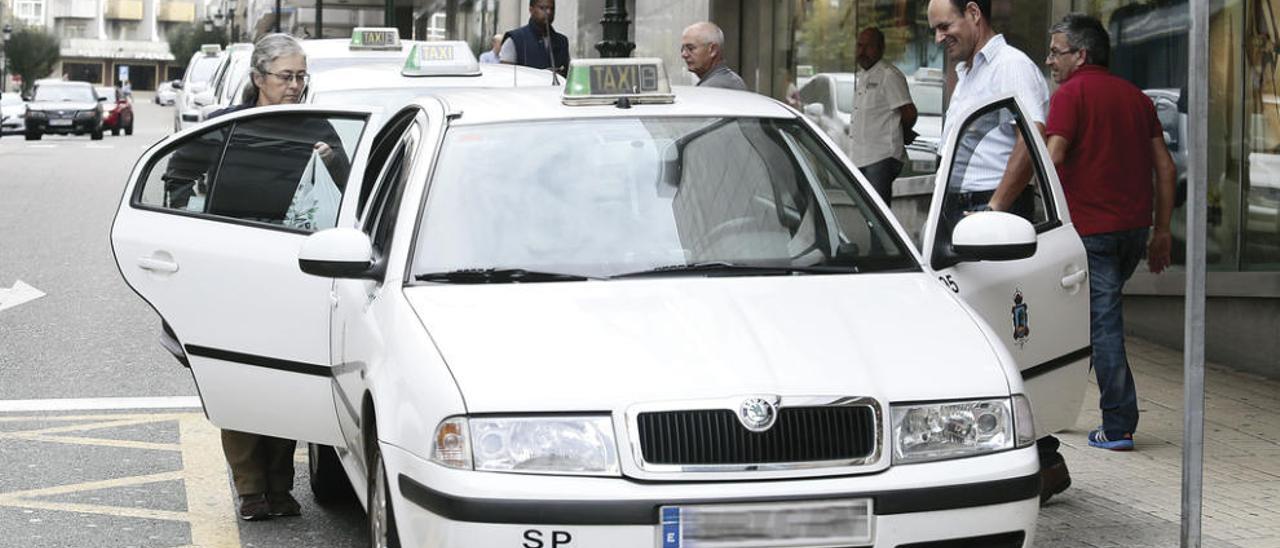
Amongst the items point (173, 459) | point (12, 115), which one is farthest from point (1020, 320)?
point (12, 115)

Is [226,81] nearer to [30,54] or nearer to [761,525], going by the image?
[761,525]

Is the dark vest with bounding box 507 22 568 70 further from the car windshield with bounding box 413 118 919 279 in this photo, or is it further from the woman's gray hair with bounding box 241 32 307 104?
the car windshield with bounding box 413 118 919 279

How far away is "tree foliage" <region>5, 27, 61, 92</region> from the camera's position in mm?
118562

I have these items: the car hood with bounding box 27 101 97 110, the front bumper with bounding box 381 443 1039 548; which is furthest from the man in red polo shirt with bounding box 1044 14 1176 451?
the car hood with bounding box 27 101 97 110

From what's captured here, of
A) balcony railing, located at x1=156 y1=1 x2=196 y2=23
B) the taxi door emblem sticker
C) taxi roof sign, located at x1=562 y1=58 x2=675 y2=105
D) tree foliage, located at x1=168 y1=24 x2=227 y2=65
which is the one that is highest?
balcony railing, located at x1=156 y1=1 x2=196 y2=23

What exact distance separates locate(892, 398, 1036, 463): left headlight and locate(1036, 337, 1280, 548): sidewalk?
1691 millimetres

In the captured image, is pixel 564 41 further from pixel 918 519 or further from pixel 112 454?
pixel 918 519

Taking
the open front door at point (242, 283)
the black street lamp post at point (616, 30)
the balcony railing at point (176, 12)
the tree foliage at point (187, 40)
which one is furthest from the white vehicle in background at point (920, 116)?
the balcony railing at point (176, 12)

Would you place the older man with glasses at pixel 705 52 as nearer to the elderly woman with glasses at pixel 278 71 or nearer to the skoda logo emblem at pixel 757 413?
the elderly woman with glasses at pixel 278 71

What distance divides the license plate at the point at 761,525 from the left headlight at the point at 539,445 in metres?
0.19

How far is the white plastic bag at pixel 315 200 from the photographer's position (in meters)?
6.71

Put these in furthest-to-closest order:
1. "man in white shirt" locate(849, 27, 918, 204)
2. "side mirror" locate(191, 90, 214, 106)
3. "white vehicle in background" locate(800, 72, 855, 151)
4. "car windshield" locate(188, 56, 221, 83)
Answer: "car windshield" locate(188, 56, 221, 83)
"side mirror" locate(191, 90, 214, 106)
"white vehicle in background" locate(800, 72, 855, 151)
"man in white shirt" locate(849, 27, 918, 204)

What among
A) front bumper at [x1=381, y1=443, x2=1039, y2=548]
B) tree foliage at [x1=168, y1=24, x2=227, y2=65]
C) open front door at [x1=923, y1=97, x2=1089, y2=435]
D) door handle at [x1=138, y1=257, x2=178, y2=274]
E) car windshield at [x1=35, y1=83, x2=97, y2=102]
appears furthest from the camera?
tree foliage at [x1=168, y1=24, x2=227, y2=65]

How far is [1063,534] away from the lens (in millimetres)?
6383
